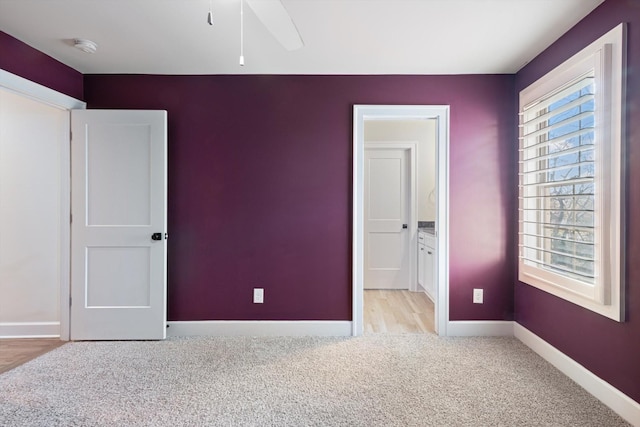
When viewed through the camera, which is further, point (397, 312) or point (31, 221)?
point (397, 312)

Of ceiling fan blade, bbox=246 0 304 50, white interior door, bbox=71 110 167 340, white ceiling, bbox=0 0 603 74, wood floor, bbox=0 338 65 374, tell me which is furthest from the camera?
white interior door, bbox=71 110 167 340

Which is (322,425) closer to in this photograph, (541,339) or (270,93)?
(541,339)

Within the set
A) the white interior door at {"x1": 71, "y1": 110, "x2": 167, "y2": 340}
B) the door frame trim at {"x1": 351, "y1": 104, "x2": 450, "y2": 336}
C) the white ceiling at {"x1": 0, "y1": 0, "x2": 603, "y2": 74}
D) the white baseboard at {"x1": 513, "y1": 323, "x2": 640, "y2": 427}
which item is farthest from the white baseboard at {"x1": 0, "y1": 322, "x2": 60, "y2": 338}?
the white baseboard at {"x1": 513, "y1": 323, "x2": 640, "y2": 427}

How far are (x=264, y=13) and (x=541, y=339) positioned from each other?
2913 millimetres

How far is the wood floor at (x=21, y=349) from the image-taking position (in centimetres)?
248

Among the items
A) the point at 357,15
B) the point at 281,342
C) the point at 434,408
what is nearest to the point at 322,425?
the point at 434,408

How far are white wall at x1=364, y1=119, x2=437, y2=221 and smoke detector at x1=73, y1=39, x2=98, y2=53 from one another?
312 cm

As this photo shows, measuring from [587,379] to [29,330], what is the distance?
4419 mm

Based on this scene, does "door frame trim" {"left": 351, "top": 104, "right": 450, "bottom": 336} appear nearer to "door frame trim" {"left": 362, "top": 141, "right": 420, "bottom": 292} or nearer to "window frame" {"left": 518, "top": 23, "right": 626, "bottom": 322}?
"window frame" {"left": 518, "top": 23, "right": 626, "bottom": 322}

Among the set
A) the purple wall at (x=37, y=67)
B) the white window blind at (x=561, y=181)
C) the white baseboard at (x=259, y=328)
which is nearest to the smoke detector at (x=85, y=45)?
the purple wall at (x=37, y=67)

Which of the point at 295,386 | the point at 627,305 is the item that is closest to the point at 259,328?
the point at 295,386

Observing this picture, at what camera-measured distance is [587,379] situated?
2.09 meters

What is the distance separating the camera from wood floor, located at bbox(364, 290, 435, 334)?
315cm

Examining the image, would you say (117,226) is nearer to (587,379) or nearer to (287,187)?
(287,187)
